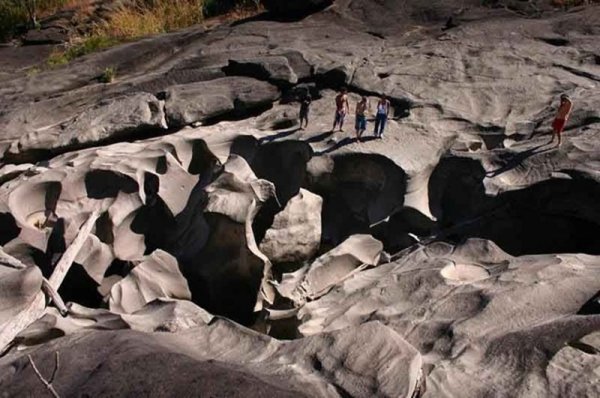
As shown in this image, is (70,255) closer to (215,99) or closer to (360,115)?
(215,99)

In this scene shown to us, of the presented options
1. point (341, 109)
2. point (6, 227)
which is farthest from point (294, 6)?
point (6, 227)

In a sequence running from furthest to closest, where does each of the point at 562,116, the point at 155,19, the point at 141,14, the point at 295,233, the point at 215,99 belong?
the point at 141,14, the point at 155,19, the point at 215,99, the point at 295,233, the point at 562,116

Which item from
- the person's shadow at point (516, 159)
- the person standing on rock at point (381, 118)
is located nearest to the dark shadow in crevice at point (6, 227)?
the person standing on rock at point (381, 118)

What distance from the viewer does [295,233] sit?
810 centimetres

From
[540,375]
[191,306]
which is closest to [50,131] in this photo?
[191,306]

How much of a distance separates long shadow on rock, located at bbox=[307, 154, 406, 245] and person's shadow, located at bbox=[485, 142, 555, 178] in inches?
41.8

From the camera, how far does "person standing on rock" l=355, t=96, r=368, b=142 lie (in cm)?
841

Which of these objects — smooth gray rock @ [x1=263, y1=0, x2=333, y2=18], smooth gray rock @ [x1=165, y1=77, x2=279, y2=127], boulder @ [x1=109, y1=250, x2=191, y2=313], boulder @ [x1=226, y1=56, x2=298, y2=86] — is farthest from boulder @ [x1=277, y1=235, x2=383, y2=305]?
smooth gray rock @ [x1=263, y1=0, x2=333, y2=18]

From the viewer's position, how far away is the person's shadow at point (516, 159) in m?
7.64

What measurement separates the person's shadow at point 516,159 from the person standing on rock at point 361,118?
170 centimetres

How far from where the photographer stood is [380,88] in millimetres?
9984

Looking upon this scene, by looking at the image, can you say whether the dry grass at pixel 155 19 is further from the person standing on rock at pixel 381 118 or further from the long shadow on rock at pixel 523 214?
the long shadow on rock at pixel 523 214

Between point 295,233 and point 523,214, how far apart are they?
2618mm

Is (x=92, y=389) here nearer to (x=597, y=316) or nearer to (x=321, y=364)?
(x=321, y=364)
